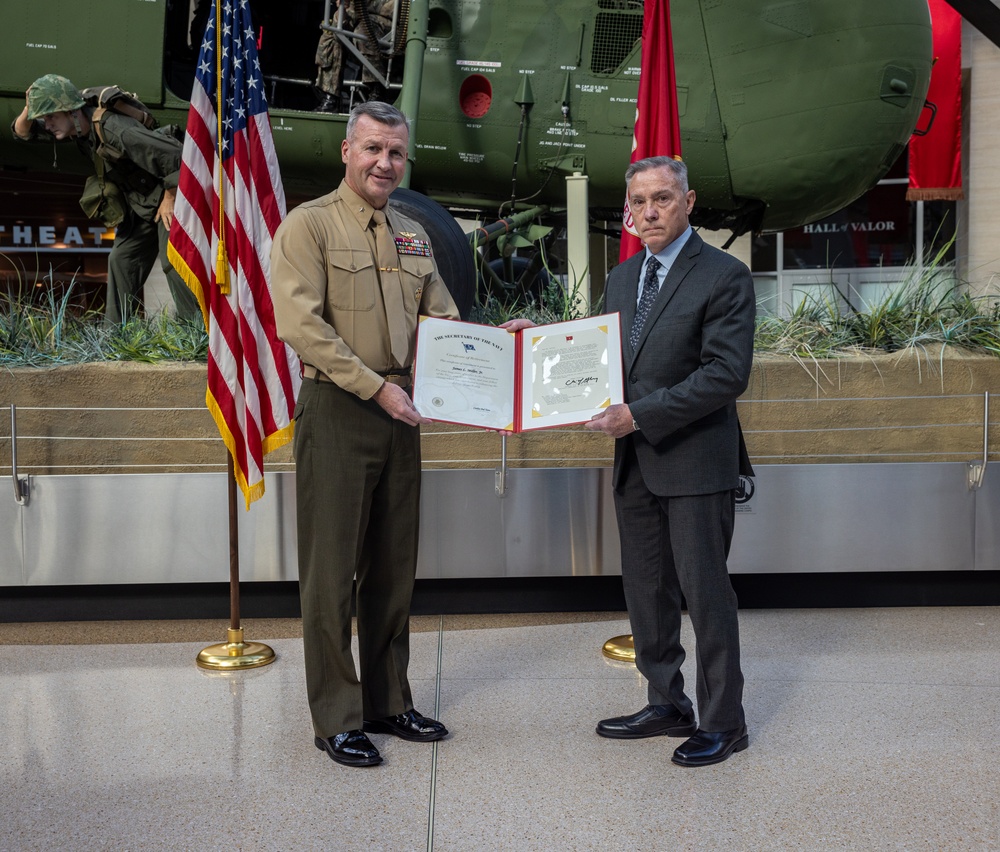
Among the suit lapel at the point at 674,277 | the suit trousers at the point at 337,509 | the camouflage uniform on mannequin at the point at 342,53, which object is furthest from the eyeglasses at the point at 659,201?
the camouflage uniform on mannequin at the point at 342,53

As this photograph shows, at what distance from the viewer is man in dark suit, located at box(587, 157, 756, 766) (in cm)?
265

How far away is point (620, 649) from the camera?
374cm

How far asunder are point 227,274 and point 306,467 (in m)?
1.36

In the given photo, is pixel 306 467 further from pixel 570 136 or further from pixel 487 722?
pixel 570 136

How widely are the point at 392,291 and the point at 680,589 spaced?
1.28 m

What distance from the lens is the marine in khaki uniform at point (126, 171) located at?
504 cm

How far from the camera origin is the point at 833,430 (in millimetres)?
4539

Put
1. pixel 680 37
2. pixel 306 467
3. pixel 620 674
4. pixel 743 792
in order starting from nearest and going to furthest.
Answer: pixel 743 792, pixel 306 467, pixel 620 674, pixel 680 37

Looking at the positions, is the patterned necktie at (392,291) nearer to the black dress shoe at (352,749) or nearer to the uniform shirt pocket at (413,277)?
the uniform shirt pocket at (413,277)

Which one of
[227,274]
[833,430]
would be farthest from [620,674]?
[227,274]

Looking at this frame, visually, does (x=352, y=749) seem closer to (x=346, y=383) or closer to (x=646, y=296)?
(x=346, y=383)

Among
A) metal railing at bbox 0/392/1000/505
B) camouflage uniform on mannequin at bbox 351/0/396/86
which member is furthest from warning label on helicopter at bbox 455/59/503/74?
metal railing at bbox 0/392/1000/505

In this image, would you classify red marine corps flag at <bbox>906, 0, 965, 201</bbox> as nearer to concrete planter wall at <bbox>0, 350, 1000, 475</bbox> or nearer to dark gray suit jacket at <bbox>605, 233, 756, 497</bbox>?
concrete planter wall at <bbox>0, 350, 1000, 475</bbox>

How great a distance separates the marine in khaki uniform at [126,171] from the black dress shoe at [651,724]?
3.12 meters
